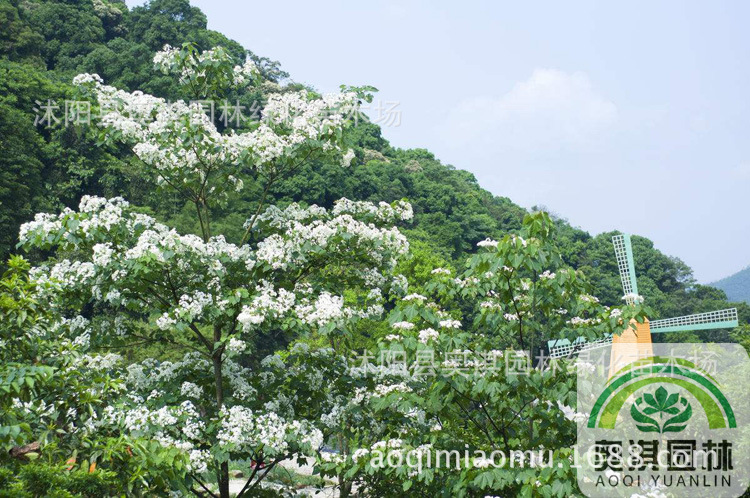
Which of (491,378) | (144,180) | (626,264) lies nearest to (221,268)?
(491,378)

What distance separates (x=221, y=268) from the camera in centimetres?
741

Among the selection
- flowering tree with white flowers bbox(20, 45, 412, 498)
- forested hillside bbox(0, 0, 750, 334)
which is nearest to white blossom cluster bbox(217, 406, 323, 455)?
flowering tree with white flowers bbox(20, 45, 412, 498)

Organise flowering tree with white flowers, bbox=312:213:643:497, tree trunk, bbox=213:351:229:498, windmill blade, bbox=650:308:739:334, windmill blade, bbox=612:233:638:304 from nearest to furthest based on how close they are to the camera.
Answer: flowering tree with white flowers, bbox=312:213:643:497 < tree trunk, bbox=213:351:229:498 < windmill blade, bbox=650:308:739:334 < windmill blade, bbox=612:233:638:304

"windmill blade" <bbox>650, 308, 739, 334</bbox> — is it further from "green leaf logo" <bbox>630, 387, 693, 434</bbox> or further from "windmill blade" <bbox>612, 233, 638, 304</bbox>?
"green leaf logo" <bbox>630, 387, 693, 434</bbox>

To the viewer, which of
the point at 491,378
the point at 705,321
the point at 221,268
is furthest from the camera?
the point at 705,321

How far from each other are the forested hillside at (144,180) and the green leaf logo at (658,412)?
15.1 metres

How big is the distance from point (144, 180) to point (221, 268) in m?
26.8

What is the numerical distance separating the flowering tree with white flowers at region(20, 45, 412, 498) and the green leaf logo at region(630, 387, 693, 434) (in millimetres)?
2658

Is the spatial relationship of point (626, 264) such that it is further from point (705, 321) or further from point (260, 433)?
point (260, 433)

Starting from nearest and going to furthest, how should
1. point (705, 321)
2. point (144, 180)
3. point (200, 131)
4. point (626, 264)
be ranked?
point (200, 131) < point (705, 321) < point (626, 264) < point (144, 180)

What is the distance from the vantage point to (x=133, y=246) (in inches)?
303

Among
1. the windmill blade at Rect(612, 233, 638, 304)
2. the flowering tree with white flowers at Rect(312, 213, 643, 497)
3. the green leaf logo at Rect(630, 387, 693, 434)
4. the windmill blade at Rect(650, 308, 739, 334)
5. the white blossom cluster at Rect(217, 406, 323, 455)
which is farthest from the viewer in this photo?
the windmill blade at Rect(612, 233, 638, 304)

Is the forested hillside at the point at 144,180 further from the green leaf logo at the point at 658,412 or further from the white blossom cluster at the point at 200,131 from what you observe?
the green leaf logo at the point at 658,412

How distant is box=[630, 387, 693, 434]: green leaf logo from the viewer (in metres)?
6.56
